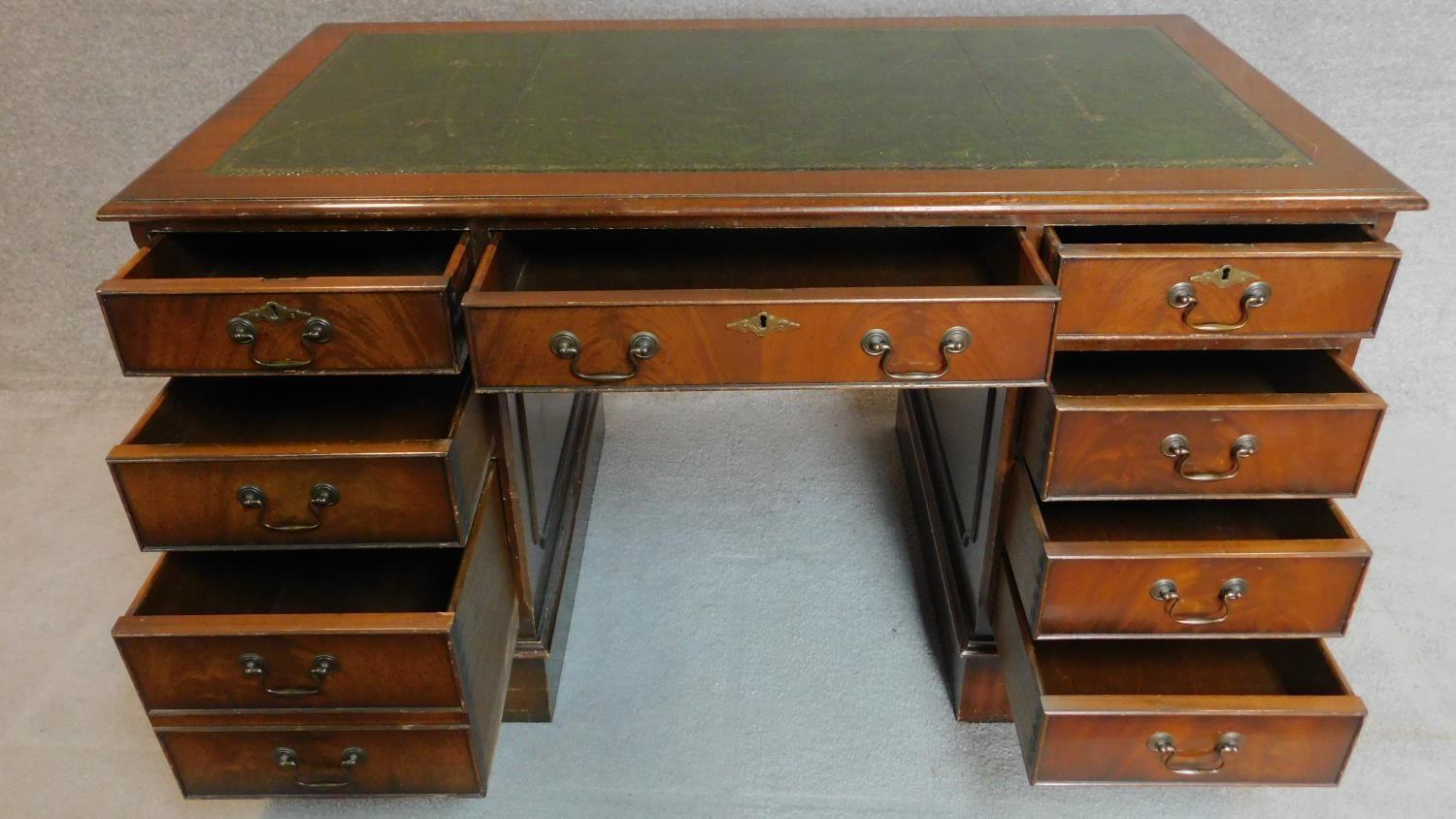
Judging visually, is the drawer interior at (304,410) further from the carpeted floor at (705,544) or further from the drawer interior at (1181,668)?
the drawer interior at (1181,668)

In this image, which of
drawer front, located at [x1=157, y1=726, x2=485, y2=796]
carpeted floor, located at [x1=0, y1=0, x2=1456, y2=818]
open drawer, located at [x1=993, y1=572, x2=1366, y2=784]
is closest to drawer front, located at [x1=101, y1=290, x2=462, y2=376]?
drawer front, located at [x1=157, y1=726, x2=485, y2=796]

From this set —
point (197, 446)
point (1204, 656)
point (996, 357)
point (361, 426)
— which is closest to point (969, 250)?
point (996, 357)

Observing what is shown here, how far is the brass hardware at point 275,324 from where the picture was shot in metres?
0.90

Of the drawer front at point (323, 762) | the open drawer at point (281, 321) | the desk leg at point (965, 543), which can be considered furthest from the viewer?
the desk leg at point (965, 543)

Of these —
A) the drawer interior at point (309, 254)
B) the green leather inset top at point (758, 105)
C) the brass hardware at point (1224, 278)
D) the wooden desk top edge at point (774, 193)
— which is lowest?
the drawer interior at point (309, 254)

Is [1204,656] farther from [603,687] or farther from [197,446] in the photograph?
[197,446]

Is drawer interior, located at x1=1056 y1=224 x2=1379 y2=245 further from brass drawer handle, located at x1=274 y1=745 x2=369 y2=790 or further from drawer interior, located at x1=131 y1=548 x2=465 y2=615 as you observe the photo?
brass drawer handle, located at x1=274 y1=745 x2=369 y2=790

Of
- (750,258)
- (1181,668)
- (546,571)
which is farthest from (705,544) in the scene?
(1181,668)

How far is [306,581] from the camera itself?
3.60 ft

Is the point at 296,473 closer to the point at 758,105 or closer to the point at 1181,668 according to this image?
the point at 758,105

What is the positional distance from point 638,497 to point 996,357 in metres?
0.80

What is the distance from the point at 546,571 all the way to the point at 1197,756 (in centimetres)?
70

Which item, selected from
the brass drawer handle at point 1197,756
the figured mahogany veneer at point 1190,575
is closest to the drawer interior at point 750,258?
the figured mahogany veneer at point 1190,575

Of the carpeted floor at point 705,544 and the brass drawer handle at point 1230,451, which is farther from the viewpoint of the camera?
the carpeted floor at point 705,544
